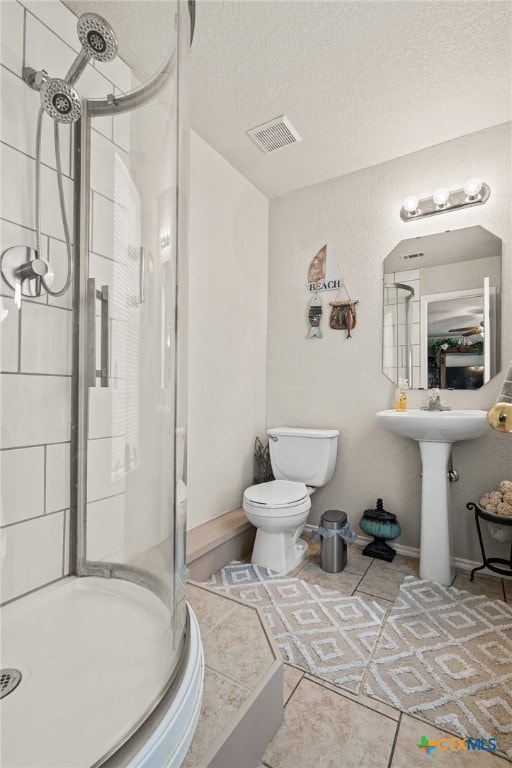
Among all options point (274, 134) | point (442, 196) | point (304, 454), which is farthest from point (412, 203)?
point (304, 454)

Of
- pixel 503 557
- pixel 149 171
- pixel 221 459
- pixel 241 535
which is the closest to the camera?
pixel 149 171

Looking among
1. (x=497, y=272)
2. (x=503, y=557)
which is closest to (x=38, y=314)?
(x=497, y=272)

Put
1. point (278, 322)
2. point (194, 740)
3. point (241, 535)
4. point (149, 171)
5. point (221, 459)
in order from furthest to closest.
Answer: point (278, 322) < point (221, 459) < point (241, 535) < point (149, 171) < point (194, 740)

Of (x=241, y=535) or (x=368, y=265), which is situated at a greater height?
(x=368, y=265)

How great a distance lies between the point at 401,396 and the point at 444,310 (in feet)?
1.81

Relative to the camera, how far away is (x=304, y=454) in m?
2.35

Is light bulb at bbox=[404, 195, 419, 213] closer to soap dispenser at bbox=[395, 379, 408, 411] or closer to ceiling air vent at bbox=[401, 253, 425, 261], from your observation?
ceiling air vent at bbox=[401, 253, 425, 261]

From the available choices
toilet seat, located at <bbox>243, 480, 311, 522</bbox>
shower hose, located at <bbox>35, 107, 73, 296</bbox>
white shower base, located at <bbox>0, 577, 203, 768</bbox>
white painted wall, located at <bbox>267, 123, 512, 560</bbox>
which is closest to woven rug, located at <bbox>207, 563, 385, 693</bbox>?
toilet seat, located at <bbox>243, 480, 311, 522</bbox>

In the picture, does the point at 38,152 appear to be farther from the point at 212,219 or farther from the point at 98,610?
the point at 98,610

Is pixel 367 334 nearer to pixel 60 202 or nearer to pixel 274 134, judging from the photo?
pixel 274 134

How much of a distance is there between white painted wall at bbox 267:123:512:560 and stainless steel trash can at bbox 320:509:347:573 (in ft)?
1.41

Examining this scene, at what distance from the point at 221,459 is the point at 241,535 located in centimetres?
46

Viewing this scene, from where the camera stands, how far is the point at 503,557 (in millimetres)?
1975

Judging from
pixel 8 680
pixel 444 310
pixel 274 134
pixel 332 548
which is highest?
pixel 274 134
